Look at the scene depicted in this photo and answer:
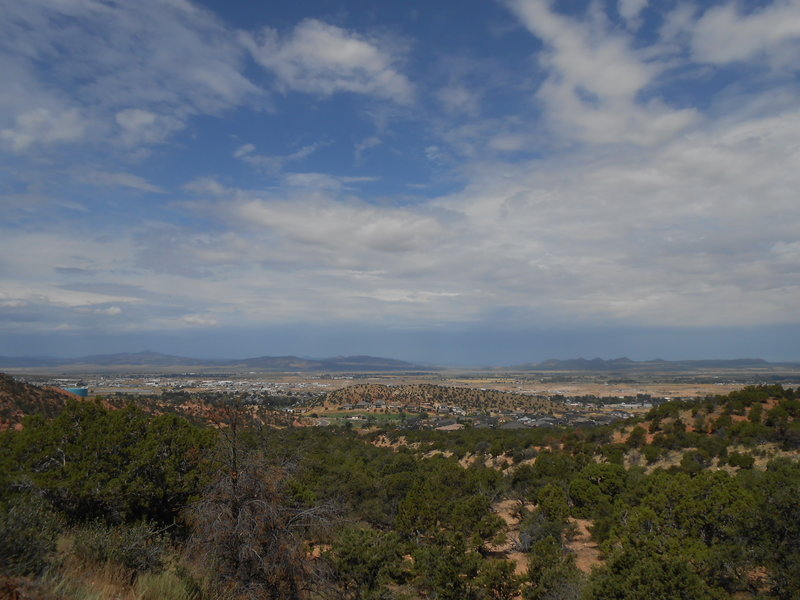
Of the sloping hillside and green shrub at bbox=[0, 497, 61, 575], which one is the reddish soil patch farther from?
the sloping hillside

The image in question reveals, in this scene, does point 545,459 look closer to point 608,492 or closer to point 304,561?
point 608,492

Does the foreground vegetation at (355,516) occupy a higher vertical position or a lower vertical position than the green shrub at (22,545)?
lower


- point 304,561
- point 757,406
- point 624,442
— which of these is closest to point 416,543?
point 304,561

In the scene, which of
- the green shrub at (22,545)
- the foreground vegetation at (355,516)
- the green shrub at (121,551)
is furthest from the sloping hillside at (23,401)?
the green shrub at (22,545)

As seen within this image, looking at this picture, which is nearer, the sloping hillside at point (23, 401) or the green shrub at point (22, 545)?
the green shrub at point (22, 545)

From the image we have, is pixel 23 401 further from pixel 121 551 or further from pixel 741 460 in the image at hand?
pixel 741 460

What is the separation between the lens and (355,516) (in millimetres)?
22125

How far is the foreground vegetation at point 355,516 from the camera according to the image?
7633 millimetres

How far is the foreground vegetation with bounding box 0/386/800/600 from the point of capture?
7633 mm

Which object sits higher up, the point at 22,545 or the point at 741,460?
the point at 22,545

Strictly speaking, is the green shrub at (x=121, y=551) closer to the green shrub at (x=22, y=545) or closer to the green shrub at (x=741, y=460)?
the green shrub at (x=22, y=545)

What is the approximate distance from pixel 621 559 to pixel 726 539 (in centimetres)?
670

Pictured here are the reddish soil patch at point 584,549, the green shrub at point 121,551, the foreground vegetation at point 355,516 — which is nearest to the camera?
the green shrub at point 121,551

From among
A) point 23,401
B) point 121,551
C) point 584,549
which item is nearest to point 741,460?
point 584,549
